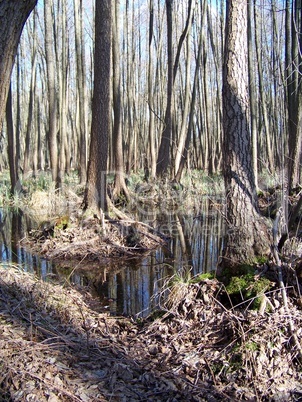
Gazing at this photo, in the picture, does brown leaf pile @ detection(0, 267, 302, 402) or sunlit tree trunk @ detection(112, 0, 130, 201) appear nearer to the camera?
brown leaf pile @ detection(0, 267, 302, 402)

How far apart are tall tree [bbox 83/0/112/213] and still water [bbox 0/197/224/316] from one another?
1822 mm

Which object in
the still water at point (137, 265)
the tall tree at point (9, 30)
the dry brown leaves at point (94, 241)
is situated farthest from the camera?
the dry brown leaves at point (94, 241)

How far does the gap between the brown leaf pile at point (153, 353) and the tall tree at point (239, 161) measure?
1.76 feet

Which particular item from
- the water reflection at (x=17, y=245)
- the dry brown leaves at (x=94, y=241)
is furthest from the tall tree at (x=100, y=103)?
the water reflection at (x=17, y=245)

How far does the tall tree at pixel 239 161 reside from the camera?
14.9 ft

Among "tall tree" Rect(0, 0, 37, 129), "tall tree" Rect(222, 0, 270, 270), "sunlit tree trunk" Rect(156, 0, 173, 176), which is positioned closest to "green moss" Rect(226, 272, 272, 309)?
"tall tree" Rect(222, 0, 270, 270)

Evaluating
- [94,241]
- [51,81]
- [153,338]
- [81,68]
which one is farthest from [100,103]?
[81,68]

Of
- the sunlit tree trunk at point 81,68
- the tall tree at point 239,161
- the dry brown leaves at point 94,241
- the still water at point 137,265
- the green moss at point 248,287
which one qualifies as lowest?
the still water at point 137,265

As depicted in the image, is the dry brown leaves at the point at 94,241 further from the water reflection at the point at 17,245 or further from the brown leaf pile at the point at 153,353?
the brown leaf pile at the point at 153,353

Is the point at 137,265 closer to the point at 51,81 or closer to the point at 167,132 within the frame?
the point at 51,81

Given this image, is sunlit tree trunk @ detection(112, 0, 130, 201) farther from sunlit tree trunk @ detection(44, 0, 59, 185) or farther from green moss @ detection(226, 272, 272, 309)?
green moss @ detection(226, 272, 272, 309)

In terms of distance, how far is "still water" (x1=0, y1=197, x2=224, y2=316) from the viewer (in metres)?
5.70

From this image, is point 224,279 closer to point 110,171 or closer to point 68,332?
point 68,332

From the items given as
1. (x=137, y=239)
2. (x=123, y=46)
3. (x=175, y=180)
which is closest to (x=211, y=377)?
(x=137, y=239)
